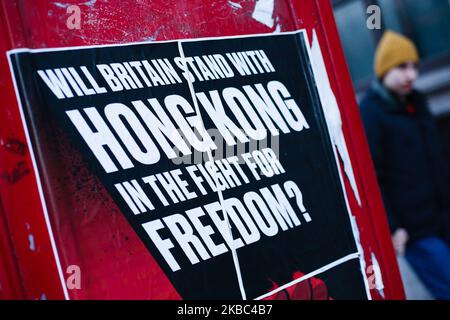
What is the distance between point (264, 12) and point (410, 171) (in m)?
1.64

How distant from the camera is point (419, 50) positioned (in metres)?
5.97

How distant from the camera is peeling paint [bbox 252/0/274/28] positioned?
154 centimetres

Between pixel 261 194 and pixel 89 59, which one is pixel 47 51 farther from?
pixel 261 194

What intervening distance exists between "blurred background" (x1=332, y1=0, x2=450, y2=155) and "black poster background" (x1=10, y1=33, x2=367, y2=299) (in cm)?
442

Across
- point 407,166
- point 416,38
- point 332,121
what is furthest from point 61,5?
point 416,38

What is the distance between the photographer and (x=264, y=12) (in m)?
1.56

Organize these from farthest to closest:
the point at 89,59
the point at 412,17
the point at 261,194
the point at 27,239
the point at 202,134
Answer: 1. the point at 412,17
2. the point at 261,194
3. the point at 202,134
4. the point at 89,59
5. the point at 27,239

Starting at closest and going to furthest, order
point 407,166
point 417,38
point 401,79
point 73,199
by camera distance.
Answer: point 73,199
point 407,166
point 401,79
point 417,38

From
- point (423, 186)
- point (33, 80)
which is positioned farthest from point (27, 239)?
point (423, 186)

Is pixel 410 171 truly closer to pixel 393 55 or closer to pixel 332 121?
pixel 393 55

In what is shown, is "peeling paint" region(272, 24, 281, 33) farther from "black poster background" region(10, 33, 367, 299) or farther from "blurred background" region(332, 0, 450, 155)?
"blurred background" region(332, 0, 450, 155)

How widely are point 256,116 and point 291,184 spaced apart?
0.26m

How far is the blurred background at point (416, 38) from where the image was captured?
555cm

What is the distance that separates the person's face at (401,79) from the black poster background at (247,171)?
4.76 feet
